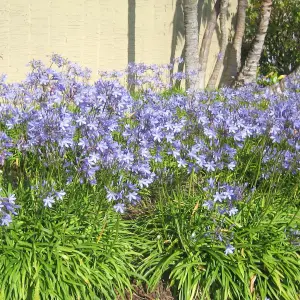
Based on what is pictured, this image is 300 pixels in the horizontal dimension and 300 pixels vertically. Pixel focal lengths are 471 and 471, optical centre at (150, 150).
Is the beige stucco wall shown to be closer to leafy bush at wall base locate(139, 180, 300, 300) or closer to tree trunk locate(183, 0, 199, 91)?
tree trunk locate(183, 0, 199, 91)

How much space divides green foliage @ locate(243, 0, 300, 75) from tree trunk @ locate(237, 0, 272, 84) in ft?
6.19

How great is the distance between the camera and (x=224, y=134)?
10.8 feet

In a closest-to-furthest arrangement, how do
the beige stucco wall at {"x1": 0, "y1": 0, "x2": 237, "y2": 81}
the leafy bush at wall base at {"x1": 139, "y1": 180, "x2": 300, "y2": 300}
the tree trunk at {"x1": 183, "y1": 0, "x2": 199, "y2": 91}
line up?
the leafy bush at wall base at {"x1": 139, "y1": 180, "x2": 300, "y2": 300}
the beige stucco wall at {"x1": 0, "y1": 0, "x2": 237, "y2": 81}
the tree trunk at {"x1": 183, "y1": 0, "x2": 199, "y2": 91}

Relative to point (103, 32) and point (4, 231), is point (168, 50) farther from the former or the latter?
point (4, 231)

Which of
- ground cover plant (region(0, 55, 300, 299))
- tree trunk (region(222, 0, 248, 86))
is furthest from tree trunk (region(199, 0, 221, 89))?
ground cover plant (region(0, 55, 300, 299))

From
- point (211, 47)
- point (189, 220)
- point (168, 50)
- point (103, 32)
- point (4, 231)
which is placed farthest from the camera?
point (211, 47)

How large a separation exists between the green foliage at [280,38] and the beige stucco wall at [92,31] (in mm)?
1967

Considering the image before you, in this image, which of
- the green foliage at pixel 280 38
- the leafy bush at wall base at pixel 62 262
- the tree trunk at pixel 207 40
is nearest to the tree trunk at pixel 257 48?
the tree trunk at pixel 207 40

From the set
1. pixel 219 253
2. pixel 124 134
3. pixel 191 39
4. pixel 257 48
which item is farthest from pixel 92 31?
pixel 219 253

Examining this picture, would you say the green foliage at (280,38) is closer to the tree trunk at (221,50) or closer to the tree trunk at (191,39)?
the tree trunk at (221,50)

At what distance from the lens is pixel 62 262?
3006 millimetres

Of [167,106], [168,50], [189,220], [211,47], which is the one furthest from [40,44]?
[189,220]

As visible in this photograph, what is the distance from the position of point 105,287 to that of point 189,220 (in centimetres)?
81

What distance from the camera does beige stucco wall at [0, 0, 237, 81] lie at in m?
7.71
